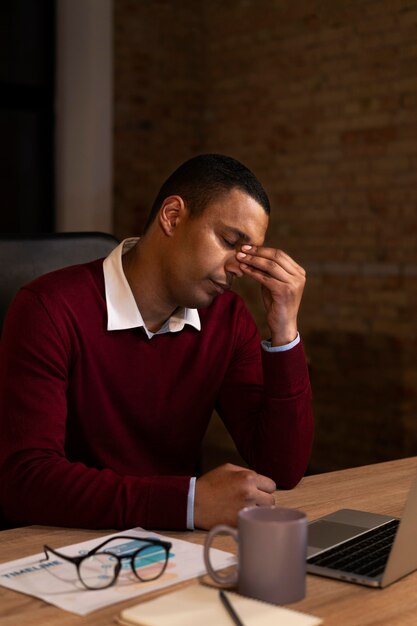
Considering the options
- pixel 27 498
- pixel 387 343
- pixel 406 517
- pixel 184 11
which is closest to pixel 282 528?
pixel 406 517

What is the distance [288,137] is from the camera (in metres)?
4.61

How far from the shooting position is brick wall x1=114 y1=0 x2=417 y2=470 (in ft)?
13.7

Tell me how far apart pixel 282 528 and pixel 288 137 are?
3806mm

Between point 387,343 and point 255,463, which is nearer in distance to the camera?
point 255,463

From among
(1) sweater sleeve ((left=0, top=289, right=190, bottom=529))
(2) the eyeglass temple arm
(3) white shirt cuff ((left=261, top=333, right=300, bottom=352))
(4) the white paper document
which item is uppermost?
(3) white shirt cuff ((left=261, top=333, right=300, bottom=352))

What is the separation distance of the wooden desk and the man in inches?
4.4

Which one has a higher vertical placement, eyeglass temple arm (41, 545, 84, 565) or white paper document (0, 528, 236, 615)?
eyeglass temple arm (41, 545, 84, 565)

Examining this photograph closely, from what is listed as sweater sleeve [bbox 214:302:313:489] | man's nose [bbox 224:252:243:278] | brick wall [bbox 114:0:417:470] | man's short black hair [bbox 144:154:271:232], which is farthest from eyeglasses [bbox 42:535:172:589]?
brick wall [bbox 114:0:417:470]

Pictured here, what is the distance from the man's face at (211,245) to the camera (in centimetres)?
167

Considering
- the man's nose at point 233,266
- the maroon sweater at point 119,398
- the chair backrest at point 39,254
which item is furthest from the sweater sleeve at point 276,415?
the chair backrest at point 39,254

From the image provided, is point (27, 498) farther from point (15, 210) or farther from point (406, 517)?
point (15, 210)

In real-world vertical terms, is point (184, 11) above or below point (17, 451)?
above

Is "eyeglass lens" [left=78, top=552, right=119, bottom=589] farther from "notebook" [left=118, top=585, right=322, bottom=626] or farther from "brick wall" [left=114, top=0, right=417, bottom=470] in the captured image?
"brick wall" [left=114, top=0, right=417, bottom=470]

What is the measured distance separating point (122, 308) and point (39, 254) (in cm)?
30
